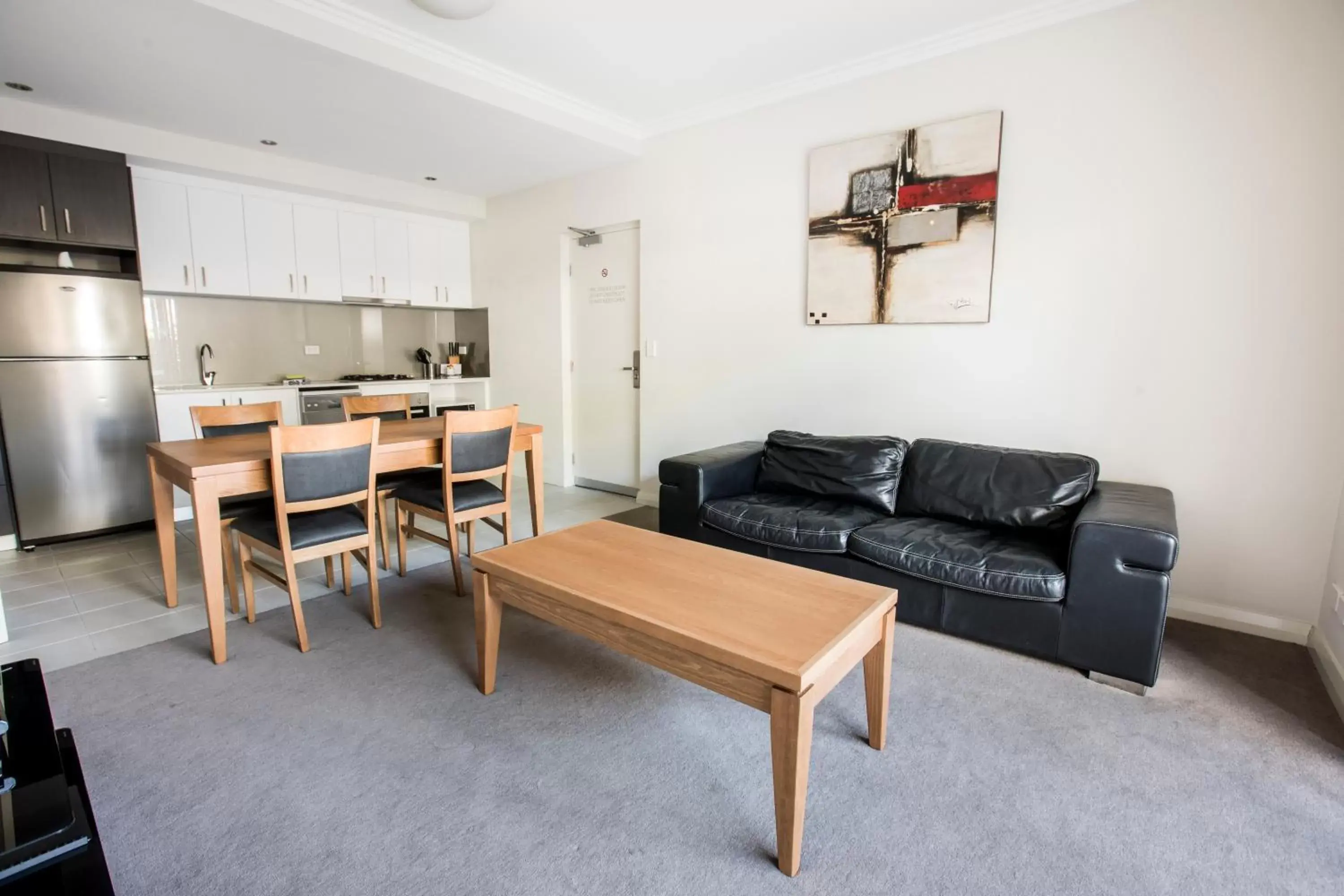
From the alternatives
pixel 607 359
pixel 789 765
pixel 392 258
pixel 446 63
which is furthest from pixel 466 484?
pixel 392 258

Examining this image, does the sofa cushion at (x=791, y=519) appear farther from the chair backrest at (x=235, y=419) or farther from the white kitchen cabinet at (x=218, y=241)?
the white kitchen cabinet at (x=218, y=241)

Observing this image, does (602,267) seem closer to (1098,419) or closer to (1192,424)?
(1098,419)

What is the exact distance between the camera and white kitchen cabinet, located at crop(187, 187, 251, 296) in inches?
174

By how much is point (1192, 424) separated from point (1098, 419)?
34 cm

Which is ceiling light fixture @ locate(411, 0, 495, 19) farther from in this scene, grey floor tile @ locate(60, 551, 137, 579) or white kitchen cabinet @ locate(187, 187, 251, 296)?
grey floor tile @ locate(60, 551, 137, 579)

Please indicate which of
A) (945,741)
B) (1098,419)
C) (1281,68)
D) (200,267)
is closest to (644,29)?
(1281,68)

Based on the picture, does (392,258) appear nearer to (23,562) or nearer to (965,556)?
(23,562)

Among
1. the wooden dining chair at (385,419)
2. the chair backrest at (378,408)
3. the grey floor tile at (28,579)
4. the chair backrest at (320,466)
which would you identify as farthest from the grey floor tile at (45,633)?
the chair backrest at (378,408)

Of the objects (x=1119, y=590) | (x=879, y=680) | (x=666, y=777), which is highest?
(x=1119, y=590)

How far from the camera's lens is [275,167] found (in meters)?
4.46

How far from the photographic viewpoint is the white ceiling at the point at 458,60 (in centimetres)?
272

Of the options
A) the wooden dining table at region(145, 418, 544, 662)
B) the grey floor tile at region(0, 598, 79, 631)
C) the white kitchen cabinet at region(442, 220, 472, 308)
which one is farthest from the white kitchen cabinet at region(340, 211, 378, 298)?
the grey floor tile at region(0, 598, 79, 631)

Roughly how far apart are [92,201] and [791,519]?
446 cm

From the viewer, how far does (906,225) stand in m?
3.25
